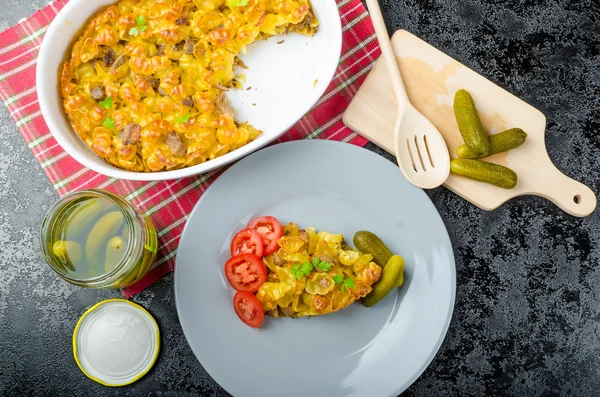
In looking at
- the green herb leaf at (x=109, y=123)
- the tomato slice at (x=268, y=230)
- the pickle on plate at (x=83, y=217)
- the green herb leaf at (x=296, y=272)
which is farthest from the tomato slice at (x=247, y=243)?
the green herb leaf at (x=109, y=123)

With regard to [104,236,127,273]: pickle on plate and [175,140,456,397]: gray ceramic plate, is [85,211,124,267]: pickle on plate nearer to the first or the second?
[104,236,127,273]: pickle on plate

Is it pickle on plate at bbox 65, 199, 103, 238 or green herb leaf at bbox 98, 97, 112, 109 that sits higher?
green herb leaf at bbox 98, 97, 112, 109

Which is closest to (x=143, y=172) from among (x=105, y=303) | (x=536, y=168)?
(x=105, y=303)

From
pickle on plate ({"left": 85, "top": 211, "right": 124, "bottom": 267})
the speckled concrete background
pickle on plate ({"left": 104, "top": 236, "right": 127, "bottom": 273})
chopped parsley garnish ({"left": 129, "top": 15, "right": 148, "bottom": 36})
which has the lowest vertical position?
the speckled concrete background

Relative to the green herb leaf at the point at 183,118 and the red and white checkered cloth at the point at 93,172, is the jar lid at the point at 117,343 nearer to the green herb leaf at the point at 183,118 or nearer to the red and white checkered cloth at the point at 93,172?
the red and white checkered cloth at the point at 93,172

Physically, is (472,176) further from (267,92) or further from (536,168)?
(267,92)

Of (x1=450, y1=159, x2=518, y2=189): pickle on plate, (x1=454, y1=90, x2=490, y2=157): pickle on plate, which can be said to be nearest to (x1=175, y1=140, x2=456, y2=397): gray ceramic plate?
(x1=450, y1=159, x2=518, y2=189): pickle on plate

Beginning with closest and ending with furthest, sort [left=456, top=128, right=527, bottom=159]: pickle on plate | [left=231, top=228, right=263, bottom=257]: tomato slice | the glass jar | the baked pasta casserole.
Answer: the glass jar < the baked pasta casserole < [left=231, top=228, right=263, bottom=257]: tomato slice < [left=456, top=128, right=527, bottom=159]: pickle on plate
